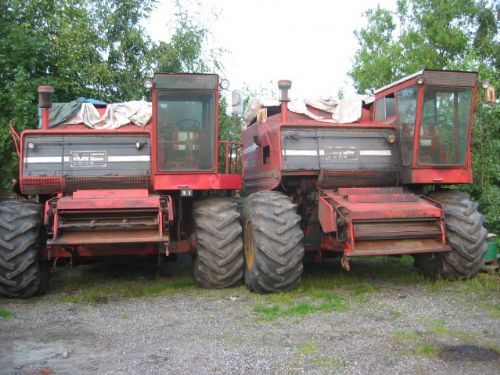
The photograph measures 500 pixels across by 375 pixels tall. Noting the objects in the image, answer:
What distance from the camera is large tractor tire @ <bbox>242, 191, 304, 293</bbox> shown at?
731cm

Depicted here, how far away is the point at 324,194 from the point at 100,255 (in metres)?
3.35

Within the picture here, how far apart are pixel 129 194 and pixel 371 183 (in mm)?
3640

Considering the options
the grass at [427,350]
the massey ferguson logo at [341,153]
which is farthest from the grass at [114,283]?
the grass at [427,350]

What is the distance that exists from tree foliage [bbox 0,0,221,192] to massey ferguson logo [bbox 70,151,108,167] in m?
4.49

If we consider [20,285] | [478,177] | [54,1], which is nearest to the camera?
[20,285]

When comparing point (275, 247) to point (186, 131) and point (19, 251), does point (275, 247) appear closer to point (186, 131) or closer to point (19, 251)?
point (186, 131)

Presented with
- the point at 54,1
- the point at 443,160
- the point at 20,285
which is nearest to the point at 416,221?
the point at 443,160

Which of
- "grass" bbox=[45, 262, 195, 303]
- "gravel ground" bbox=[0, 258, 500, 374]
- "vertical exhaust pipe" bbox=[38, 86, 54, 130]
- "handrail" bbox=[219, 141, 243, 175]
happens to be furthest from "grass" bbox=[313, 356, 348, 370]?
"vertical exhaust pipe" bbox=[38, 86, 54, 130]

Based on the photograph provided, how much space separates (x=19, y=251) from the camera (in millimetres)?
7367

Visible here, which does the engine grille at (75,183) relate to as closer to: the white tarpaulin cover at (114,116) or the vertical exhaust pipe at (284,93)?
the white tarpaulin cover at (114,116)

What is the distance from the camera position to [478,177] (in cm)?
1169

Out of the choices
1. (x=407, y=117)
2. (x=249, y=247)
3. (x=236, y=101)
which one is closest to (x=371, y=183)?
(x=407, y=117)

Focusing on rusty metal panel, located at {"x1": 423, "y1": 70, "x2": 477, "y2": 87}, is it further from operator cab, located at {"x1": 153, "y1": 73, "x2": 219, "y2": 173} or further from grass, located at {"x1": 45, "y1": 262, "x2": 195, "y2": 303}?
grass, located at {"x1": 45, "y1": 262, "x2": 195, "y2": 303}

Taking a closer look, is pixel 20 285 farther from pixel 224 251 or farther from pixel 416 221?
pixel 416 221
